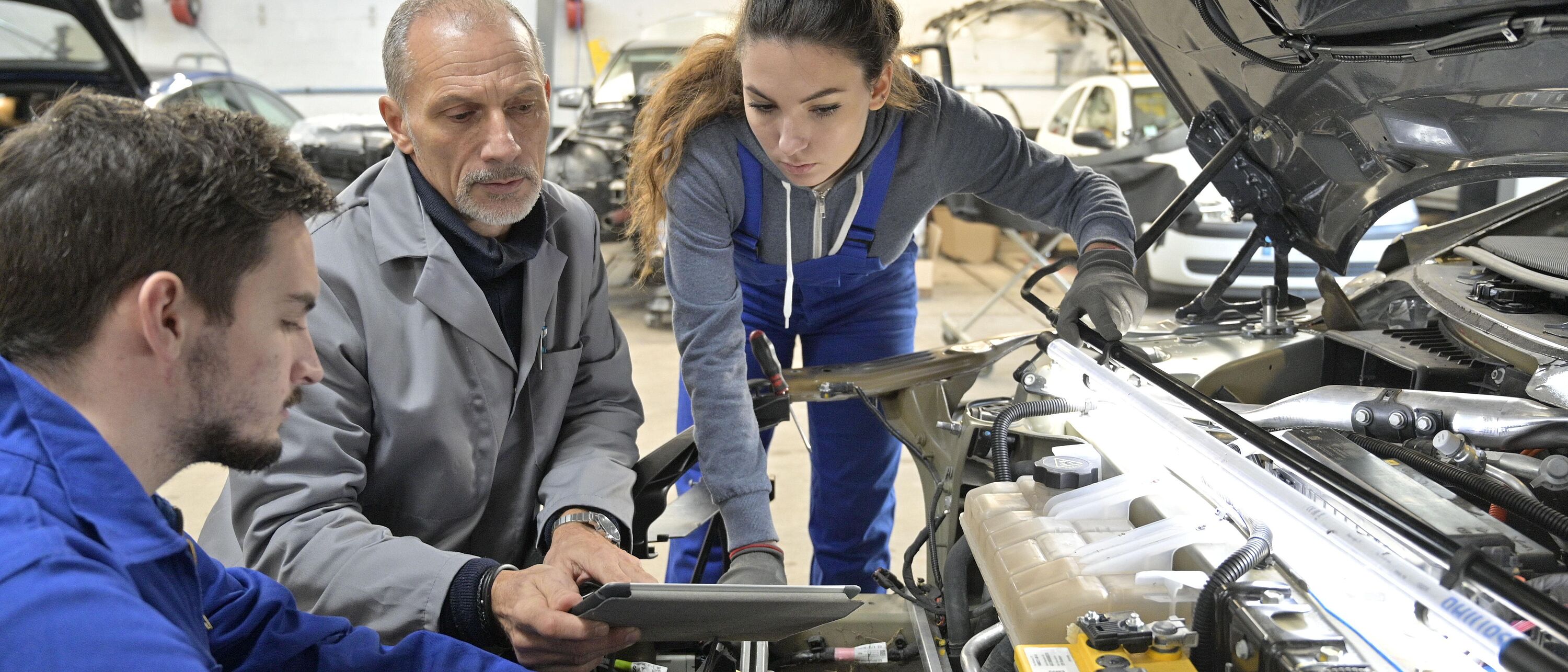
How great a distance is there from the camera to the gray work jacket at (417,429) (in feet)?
4.79

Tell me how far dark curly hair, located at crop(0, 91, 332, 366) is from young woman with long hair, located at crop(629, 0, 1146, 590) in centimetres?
79

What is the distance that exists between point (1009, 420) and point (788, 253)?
54 centimetres

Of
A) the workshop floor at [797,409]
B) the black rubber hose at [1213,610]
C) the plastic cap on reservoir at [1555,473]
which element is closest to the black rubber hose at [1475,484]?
the plastic cap on reservoir at [1555,473]

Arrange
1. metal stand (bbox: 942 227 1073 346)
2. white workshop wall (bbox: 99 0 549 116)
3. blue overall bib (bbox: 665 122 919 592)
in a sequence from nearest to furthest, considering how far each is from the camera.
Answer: blue overall bib (bbox: 665 122 919 592) → metal stand (bbox: 942 227 1073 346) → white workshop wall (bbox: 99 0 549 116)

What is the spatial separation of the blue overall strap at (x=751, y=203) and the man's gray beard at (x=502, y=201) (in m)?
0.34

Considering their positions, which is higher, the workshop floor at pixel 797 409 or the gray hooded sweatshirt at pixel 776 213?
the gray hooded sweatshirt at pixel 776 213

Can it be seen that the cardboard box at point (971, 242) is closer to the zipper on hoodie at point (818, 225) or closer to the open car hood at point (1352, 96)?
the open car hood at point (1352, 96)

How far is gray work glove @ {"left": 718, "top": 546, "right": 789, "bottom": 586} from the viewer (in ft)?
5.24

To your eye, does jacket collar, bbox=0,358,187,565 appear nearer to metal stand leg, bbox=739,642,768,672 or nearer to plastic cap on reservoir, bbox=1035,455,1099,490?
metal stand leg, bbox=739,642,768,672

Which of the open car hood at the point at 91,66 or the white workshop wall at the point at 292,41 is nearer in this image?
the open car hood at the point at 91,66

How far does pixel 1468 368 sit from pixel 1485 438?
0.37m

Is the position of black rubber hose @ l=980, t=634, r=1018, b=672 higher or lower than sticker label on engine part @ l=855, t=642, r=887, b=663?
higher

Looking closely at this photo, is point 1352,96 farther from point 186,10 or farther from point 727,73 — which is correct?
point 186,10

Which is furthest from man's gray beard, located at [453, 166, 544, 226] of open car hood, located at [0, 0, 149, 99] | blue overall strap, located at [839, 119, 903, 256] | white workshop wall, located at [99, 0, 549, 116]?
white workshop wall, located at [99, 0, 549, 116]
